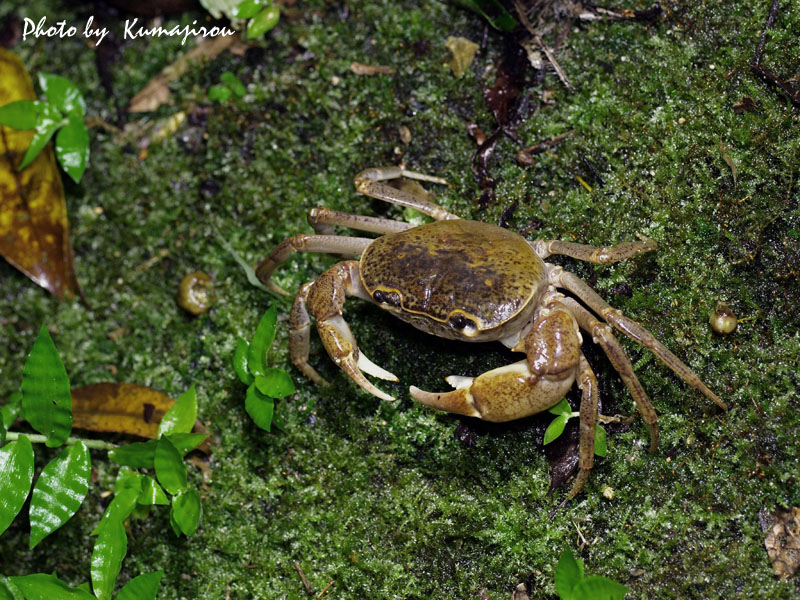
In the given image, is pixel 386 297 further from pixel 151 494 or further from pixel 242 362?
pixel 151 494

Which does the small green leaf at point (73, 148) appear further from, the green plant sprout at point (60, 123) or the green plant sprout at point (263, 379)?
the green plant sprout at point (263, 379)

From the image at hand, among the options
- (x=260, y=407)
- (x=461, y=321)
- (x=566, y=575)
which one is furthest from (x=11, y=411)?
(x=566, y=575)

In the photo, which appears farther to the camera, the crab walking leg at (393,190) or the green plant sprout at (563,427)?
the crab walking leg at (393,190)

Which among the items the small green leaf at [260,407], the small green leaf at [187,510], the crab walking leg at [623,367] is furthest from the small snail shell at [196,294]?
the crab walking leg at [623,367]

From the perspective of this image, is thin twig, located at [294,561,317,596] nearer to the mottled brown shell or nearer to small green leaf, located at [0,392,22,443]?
the mottled brown shell

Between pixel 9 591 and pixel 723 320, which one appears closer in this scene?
pixel 9 591

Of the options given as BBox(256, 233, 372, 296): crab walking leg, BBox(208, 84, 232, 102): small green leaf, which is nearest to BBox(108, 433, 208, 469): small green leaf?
BBox(256, 233, 372, 296): crab walking leg
